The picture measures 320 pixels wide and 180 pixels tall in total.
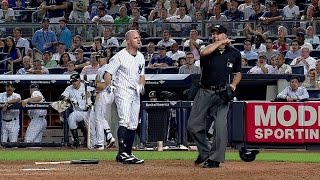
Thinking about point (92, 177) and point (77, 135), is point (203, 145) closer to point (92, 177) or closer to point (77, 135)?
point (92, 177)

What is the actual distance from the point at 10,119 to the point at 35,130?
55 cm

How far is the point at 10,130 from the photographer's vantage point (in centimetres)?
1958

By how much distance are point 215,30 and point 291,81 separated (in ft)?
19.9

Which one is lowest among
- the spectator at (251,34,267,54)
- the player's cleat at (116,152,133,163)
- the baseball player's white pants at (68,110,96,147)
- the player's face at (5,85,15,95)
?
the baseball player's white pants at (68,110,96,147)

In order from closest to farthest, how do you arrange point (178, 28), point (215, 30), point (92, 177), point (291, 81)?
point (92, 177) < point (215, 30) < point (291, 81) < point (178, 28)

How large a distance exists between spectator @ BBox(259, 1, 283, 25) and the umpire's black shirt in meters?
10.3

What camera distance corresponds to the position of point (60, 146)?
1939 centimetres

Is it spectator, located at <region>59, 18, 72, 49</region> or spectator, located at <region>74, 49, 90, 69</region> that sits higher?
spectator, located at <region>59, 18, 72, 49</region>

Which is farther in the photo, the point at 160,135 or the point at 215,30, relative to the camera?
the point at 160,135

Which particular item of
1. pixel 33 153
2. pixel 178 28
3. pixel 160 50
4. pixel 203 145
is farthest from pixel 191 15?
pixel 203 145

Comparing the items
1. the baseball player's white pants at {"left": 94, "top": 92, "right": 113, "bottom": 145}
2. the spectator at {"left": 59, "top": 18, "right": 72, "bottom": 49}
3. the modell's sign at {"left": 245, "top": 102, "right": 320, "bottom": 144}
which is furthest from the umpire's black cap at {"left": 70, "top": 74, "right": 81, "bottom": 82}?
the spectator at {"left": 59, "top": 18, "right": 72, "bottom": 49}

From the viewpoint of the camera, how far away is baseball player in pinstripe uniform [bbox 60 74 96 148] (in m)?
19.2

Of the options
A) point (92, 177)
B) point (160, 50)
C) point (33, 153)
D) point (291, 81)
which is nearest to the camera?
point (92, 177)

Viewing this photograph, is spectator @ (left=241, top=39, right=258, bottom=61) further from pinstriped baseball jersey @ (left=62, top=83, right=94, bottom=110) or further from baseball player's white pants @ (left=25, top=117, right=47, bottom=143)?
baseball player's white pants @ (left=25, top=117, right=47, bottom=143)
